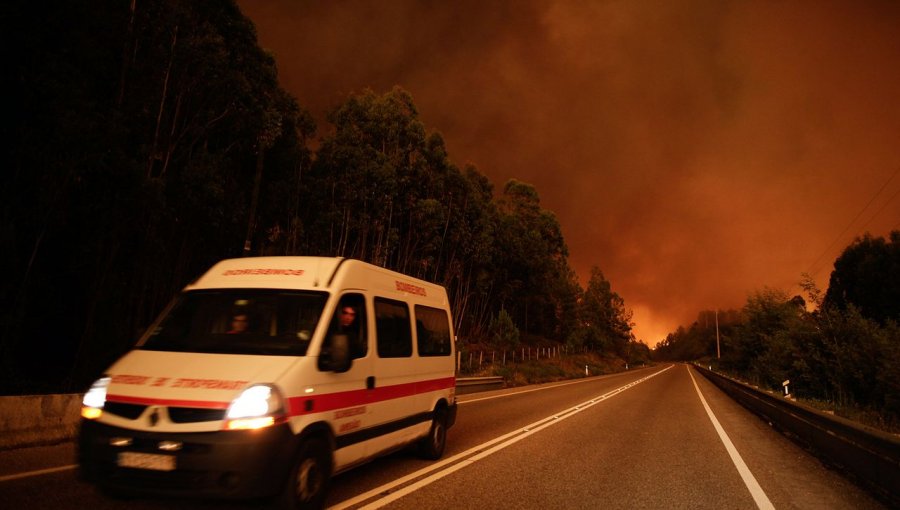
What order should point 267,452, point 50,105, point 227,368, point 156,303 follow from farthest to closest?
1. point 156,303
2. point 50,105
3. point 227,368
4. point 267,452

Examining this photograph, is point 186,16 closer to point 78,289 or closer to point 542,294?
point 78,289

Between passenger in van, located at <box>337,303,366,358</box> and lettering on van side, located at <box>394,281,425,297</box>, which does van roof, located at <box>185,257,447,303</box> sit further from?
lettering on van side, located at <box>394,281,425,297</box>

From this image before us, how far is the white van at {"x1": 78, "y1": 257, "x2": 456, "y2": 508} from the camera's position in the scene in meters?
3.83

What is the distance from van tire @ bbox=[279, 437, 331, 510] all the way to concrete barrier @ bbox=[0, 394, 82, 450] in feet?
17.9

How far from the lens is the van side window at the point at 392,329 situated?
19.3ft

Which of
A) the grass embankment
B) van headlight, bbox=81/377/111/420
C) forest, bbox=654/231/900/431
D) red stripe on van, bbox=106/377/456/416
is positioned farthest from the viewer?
the grass embankment

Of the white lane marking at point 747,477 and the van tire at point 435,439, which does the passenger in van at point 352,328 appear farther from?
the white lane marking at point 747,477

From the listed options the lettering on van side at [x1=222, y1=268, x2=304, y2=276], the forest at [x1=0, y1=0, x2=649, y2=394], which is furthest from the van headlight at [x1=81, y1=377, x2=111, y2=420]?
the forest at [x1=0, y1=0, x2=649, y2=394]

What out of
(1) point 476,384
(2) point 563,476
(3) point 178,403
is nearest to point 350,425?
(3) point 178,403

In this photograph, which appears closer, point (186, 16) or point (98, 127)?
point (98, 127)

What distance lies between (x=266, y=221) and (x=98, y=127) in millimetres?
13208

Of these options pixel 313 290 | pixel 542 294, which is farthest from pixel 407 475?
pixel 542 294

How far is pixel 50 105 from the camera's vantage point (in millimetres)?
10758

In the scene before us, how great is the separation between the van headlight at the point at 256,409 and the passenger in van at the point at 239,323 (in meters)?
0.96
